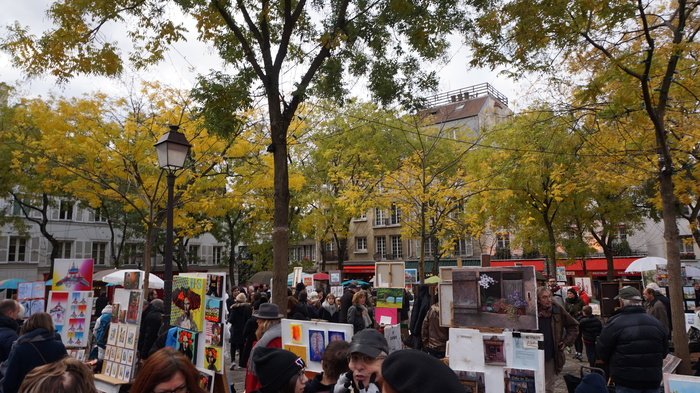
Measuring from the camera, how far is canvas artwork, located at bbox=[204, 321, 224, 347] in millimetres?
6383

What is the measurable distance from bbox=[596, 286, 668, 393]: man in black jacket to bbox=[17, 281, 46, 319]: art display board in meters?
11.4

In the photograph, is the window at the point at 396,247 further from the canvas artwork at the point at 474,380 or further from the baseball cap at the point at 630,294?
the canvas artwork at the point at 474,380

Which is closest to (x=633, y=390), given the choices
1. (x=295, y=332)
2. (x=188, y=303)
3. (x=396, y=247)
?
(x=295, y=332)

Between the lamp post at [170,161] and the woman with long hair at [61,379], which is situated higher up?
the lamp post at [170,161]

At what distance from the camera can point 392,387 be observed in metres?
2.13

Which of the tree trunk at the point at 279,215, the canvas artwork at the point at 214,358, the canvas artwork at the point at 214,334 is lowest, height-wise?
the canvas artwork at the point at 214,358

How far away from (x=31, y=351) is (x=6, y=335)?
4.53 ft

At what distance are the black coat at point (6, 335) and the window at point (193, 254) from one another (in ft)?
138

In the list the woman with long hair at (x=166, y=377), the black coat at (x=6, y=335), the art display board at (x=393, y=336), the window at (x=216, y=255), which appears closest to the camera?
the woman with long hair at (x=166, y=377)

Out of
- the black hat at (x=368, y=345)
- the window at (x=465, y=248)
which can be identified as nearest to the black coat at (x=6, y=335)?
the black hat at (x=368, y=345)

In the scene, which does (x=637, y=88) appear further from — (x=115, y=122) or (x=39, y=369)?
(x=115, y=122)

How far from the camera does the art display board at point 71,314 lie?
30.9 feet

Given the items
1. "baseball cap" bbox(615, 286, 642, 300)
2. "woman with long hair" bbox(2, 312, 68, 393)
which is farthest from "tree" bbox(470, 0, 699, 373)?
"woman with long hair" bbox(2, 312, 68, 393)

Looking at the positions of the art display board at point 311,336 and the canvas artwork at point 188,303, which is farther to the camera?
the canvas artwork at point 188,303
